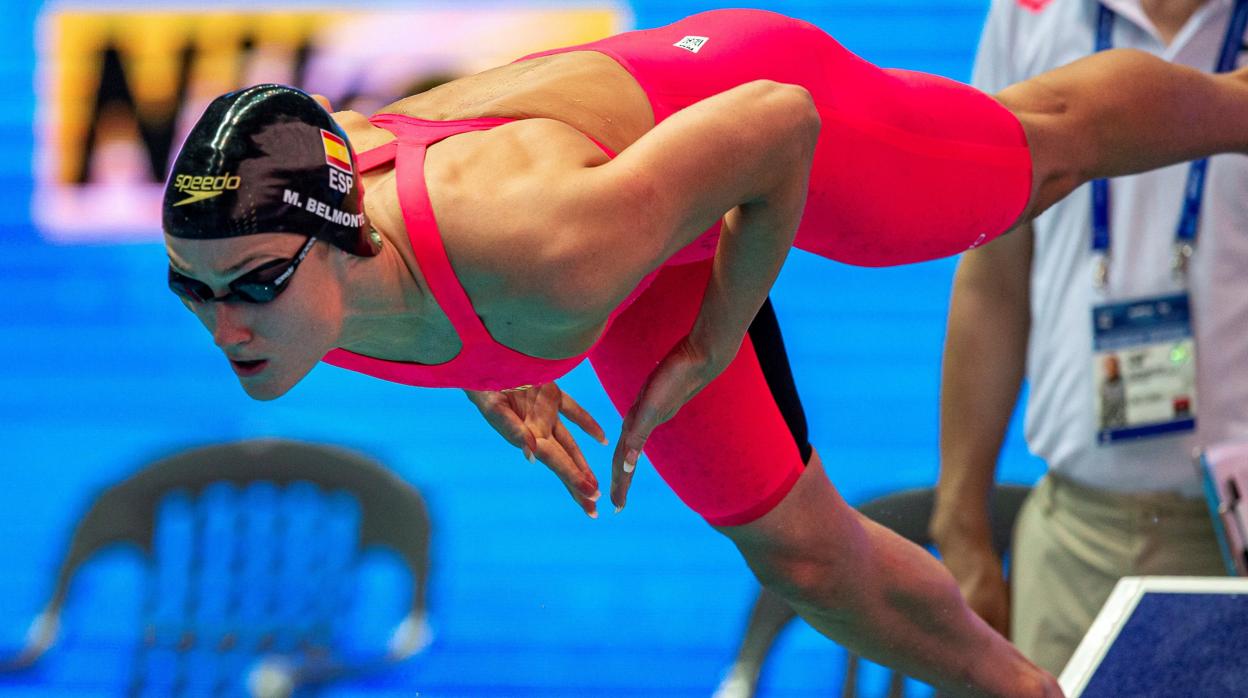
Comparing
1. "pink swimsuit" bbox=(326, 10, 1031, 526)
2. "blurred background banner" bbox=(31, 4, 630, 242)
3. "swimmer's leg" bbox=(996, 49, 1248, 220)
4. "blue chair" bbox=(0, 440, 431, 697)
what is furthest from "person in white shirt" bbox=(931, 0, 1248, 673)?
"blurred background banner" bbox=(31, 4, 630, 242)

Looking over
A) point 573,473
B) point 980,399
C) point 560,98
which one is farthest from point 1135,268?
point 560,98

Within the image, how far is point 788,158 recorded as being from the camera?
218cm

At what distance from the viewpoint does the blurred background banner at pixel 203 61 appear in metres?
5.38

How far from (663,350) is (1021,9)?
1278 mm

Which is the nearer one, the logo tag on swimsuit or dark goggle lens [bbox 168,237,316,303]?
dark goggle lens [bbox 168,237,316,303]

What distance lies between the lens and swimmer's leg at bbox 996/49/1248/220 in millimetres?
2697

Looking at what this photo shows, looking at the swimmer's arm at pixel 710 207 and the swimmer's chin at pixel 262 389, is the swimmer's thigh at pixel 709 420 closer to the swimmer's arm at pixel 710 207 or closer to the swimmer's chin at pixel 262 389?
the swimmer's arm at pixel 710 207

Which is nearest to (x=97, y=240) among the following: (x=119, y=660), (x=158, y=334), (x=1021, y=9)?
(x=158, y=334)

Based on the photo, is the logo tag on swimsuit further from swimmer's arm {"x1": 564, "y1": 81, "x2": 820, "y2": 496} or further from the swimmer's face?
the swimmer's face

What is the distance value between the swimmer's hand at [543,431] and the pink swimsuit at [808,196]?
11 centimetres

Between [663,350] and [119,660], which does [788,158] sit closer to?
[663,350]

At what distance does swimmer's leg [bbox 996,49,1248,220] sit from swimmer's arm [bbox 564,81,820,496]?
64cm

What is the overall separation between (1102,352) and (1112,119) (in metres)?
0.65

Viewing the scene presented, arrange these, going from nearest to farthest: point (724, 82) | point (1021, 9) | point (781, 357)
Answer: point (724, 82)
point (781, 357)
point (1021, 9)
